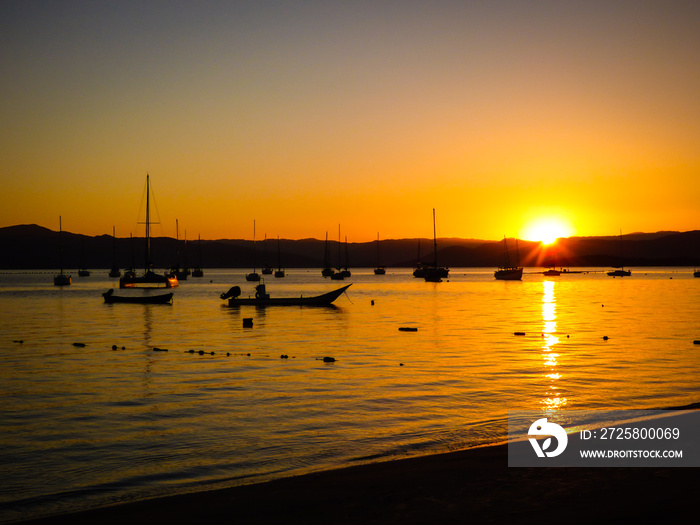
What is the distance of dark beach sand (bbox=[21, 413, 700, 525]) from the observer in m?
8.09

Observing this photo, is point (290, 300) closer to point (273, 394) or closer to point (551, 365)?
point (551, 365)

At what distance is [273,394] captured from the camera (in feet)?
67.2

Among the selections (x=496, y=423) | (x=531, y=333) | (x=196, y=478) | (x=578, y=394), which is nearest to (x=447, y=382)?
(x=578, y=394)

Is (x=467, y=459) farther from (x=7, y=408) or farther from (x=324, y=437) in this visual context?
(x=7, y=408)

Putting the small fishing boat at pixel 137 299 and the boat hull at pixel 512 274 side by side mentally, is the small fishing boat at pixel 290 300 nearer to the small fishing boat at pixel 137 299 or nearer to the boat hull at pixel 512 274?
the small fishing boat at pixel 137 299

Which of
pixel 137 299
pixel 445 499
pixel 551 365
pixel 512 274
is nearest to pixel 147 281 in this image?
pixel 137 299

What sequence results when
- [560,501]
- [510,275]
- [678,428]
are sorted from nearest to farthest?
[560,501] < [678,428] < [510,275]

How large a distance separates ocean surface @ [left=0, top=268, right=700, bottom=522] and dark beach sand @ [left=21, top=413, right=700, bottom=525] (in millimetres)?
1573

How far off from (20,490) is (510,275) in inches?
6333

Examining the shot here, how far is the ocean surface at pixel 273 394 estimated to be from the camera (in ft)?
40.6

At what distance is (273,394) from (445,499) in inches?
483

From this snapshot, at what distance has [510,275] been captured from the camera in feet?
539

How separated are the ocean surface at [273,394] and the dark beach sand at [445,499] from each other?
1.57 m

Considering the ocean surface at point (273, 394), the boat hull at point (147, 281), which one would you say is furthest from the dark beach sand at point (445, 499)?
the boat hull at point (147, 281)
